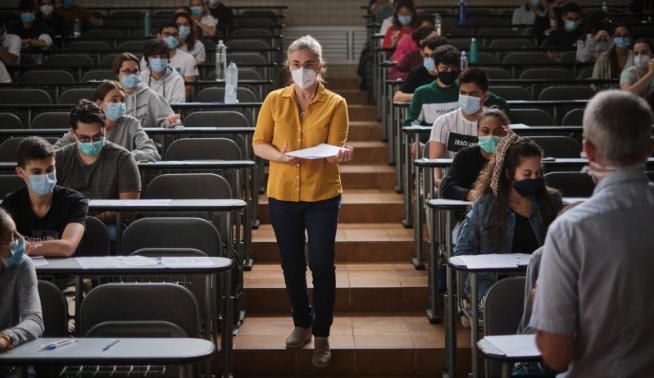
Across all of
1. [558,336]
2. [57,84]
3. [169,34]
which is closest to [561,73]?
[169,34]

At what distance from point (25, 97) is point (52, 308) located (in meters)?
4.74

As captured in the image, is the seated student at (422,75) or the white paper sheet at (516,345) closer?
the white paper sheet at (516,345)

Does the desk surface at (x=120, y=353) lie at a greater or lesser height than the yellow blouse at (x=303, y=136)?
lesser

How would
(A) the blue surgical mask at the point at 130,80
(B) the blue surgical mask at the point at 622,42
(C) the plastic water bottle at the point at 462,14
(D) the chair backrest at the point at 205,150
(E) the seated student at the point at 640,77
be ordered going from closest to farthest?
(D) the chair backrest at the point at 205,150
(A) the blue surgical mask at the point at 130,80
(E) the seated student at the point at 640,77
(B) the blue surgical mask at the point at 622,42
(C) the plastic water bottle at the point at 462,14

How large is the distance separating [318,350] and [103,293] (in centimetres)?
141

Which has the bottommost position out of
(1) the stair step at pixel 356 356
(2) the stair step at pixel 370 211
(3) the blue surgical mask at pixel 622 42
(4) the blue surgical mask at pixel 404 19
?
(1) the stair step at pixel 356 356

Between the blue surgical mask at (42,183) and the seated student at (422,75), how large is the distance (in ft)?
11.8

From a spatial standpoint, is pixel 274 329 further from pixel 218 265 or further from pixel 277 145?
pixel 218 265

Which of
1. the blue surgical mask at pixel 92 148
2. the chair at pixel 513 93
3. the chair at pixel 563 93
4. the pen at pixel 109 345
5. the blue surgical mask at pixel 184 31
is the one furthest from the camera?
the blue surgical mask at pixel 184 31

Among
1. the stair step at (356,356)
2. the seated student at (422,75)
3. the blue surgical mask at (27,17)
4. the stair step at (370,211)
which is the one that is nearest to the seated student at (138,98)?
the stair step at (370,211)

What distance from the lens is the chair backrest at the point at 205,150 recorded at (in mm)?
6527

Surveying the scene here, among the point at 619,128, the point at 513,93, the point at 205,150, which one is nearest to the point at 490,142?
the point at 205,150

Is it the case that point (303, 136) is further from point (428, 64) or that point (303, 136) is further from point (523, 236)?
point (428, 64)

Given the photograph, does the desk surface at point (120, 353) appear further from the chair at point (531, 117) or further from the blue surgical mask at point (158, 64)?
the blue surgical mask at point (158, 64)
